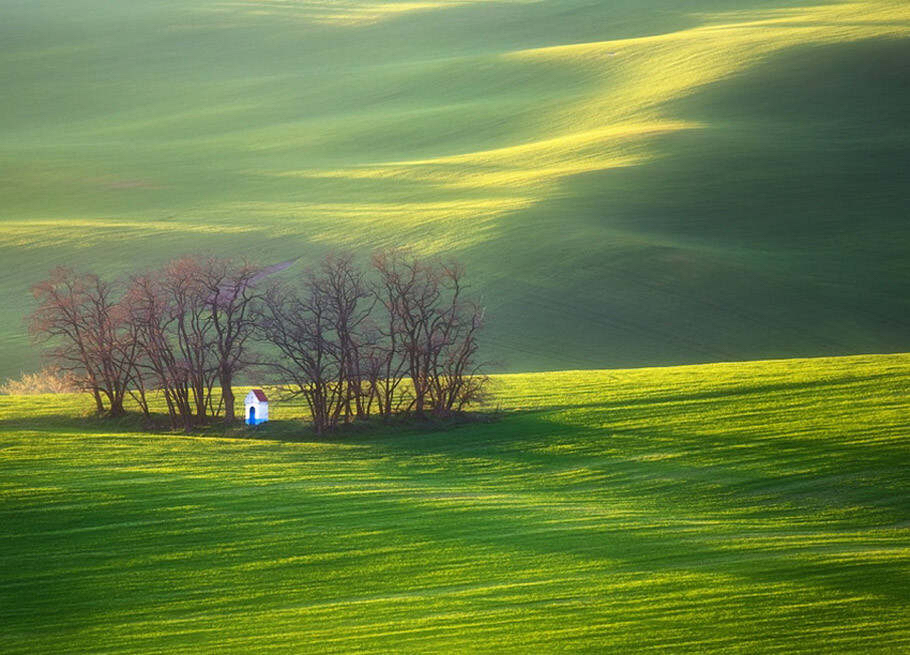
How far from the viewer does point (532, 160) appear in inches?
2749

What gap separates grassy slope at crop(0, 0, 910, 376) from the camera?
49.6 m

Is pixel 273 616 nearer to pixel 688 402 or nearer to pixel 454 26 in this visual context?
pixel 688 402

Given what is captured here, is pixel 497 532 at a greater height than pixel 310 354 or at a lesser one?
lesser

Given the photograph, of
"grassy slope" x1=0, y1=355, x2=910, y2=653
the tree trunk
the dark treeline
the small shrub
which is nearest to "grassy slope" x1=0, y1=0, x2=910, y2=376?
the small shrub

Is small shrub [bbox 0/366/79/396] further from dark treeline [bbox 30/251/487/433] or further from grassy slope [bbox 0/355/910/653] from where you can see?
grassy slope [bbox 0/355/910/653]

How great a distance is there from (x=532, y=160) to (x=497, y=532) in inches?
2107

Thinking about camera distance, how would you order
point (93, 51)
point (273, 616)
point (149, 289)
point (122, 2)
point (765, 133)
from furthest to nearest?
point (122, 2), point (93, 51), point (765, 133), point (149, 289), point (273, 616)

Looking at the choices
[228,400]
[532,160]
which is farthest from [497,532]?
[532,160]

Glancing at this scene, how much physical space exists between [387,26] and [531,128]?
4376 centimetres

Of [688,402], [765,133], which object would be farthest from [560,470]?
[765,133]

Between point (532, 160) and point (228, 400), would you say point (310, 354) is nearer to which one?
point (228, 400)

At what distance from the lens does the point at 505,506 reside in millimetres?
19797

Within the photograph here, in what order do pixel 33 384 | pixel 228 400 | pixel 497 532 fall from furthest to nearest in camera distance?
pixel 33 384 < pixel 228 400 < pixel 497 532

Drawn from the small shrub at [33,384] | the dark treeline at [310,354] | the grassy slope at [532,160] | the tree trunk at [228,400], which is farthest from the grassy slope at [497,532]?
the grassy slope at [532,160]
